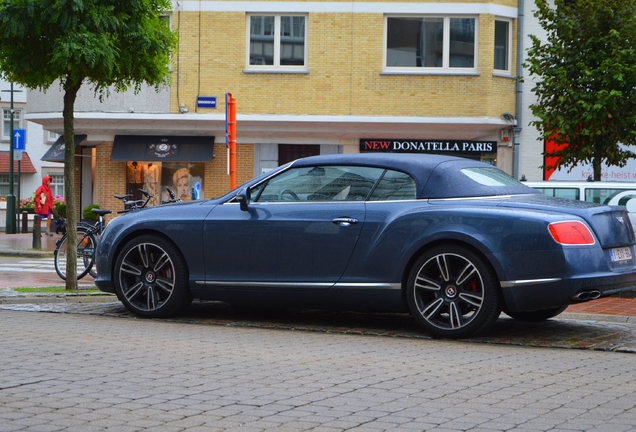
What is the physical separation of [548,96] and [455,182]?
12.6 m

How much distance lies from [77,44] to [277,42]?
15.7 m

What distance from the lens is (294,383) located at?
5.91 meters

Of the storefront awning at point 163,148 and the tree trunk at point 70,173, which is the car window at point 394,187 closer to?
the tree trunk at point 70,173

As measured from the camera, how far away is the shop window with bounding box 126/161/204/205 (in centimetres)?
2759

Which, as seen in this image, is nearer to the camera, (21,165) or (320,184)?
(320,184)

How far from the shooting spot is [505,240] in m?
7.72

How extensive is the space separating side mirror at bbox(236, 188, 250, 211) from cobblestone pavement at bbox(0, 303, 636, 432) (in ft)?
3.60

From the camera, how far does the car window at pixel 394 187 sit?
8375 millimetres

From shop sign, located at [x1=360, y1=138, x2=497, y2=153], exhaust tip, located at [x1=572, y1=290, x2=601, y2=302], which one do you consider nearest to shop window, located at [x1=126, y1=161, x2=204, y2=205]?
shop sign, located at [x1=360, y1=138, x2=497, y2=153]

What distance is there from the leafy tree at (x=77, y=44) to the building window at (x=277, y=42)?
46.9ft

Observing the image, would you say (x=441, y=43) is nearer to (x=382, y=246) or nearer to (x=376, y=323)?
(x=376, y=323)

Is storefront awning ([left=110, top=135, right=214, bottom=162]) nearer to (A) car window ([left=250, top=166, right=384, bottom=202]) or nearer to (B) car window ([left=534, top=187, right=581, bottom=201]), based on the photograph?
(B) car window ([left=534, top=187, right=581, bottom=201])

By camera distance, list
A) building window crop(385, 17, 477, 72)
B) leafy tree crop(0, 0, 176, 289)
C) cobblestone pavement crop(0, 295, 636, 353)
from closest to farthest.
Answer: cobblestone pavement crop(0, 295, 636, 353), leafy tree crop(0, 0, 176, 289), building window crop(385, 17, 477, 72)

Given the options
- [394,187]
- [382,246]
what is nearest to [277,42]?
[394,187]
